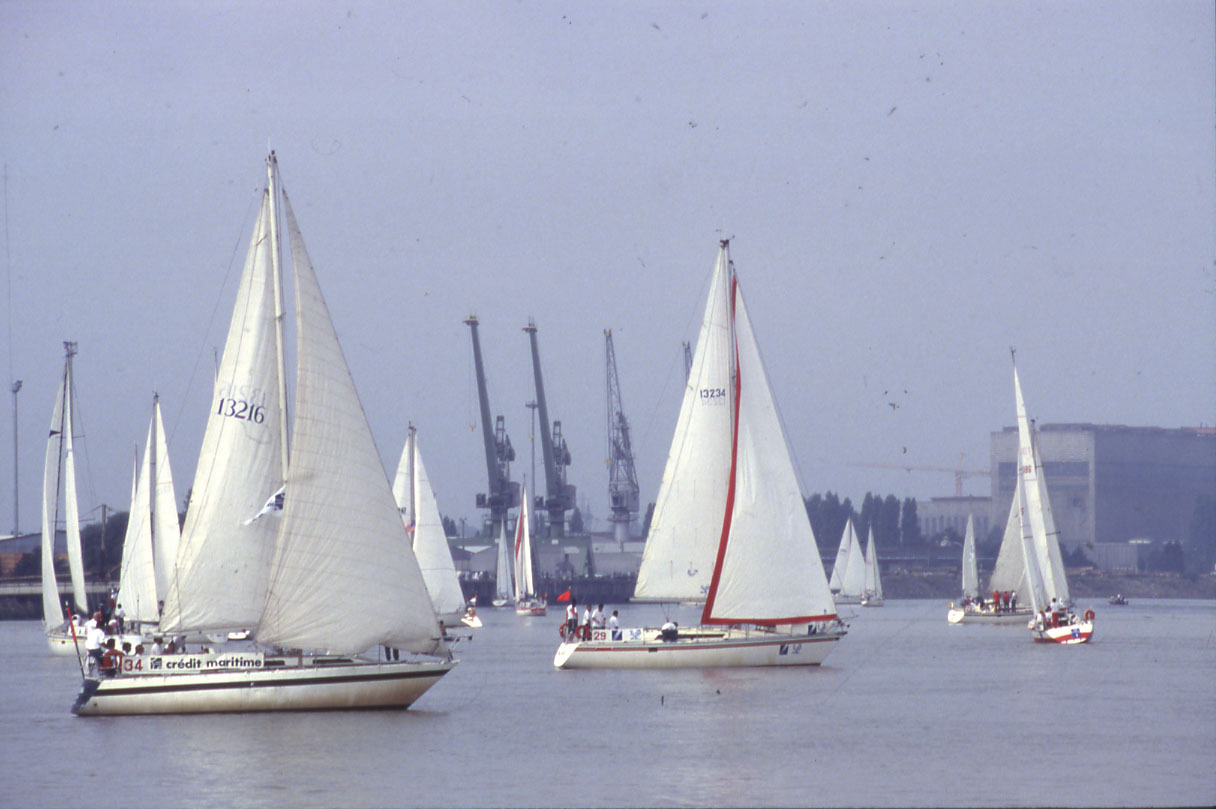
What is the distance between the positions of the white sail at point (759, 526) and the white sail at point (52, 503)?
26.8 metres

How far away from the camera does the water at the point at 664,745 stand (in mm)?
21672

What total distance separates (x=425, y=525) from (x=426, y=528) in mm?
150

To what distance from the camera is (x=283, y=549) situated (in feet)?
94.9

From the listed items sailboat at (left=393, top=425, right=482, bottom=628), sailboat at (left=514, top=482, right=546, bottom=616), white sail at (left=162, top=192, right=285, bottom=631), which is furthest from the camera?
sailboat at (left=514, top=482, right=546, bottom=616)

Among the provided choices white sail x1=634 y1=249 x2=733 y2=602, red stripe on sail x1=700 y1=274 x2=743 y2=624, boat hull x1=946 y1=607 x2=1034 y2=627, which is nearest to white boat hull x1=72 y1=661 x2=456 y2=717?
red stripe on sail x1=700 y1=274 x2=743 y2=624

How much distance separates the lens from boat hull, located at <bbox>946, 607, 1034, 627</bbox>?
269 ft

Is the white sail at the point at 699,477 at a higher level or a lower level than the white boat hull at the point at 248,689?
higher

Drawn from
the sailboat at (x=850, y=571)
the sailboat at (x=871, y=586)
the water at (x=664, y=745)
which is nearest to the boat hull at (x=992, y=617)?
the water at (x=664, y=745)

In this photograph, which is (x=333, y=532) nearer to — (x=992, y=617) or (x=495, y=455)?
(x=992, y=617)

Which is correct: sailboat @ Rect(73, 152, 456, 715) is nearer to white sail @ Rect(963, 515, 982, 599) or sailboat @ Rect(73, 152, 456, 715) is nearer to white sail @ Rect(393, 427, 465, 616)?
white sail @ Rect(393, 427, 465, 616)

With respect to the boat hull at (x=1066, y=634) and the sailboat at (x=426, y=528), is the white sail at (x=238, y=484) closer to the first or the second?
the boat hull at (x=1066, y=634)

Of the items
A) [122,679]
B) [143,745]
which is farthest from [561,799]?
[122,679]

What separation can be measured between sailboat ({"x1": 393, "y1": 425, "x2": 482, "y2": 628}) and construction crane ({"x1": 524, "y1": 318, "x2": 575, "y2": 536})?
88.9 meters

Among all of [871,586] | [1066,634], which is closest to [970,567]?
[871,586]
